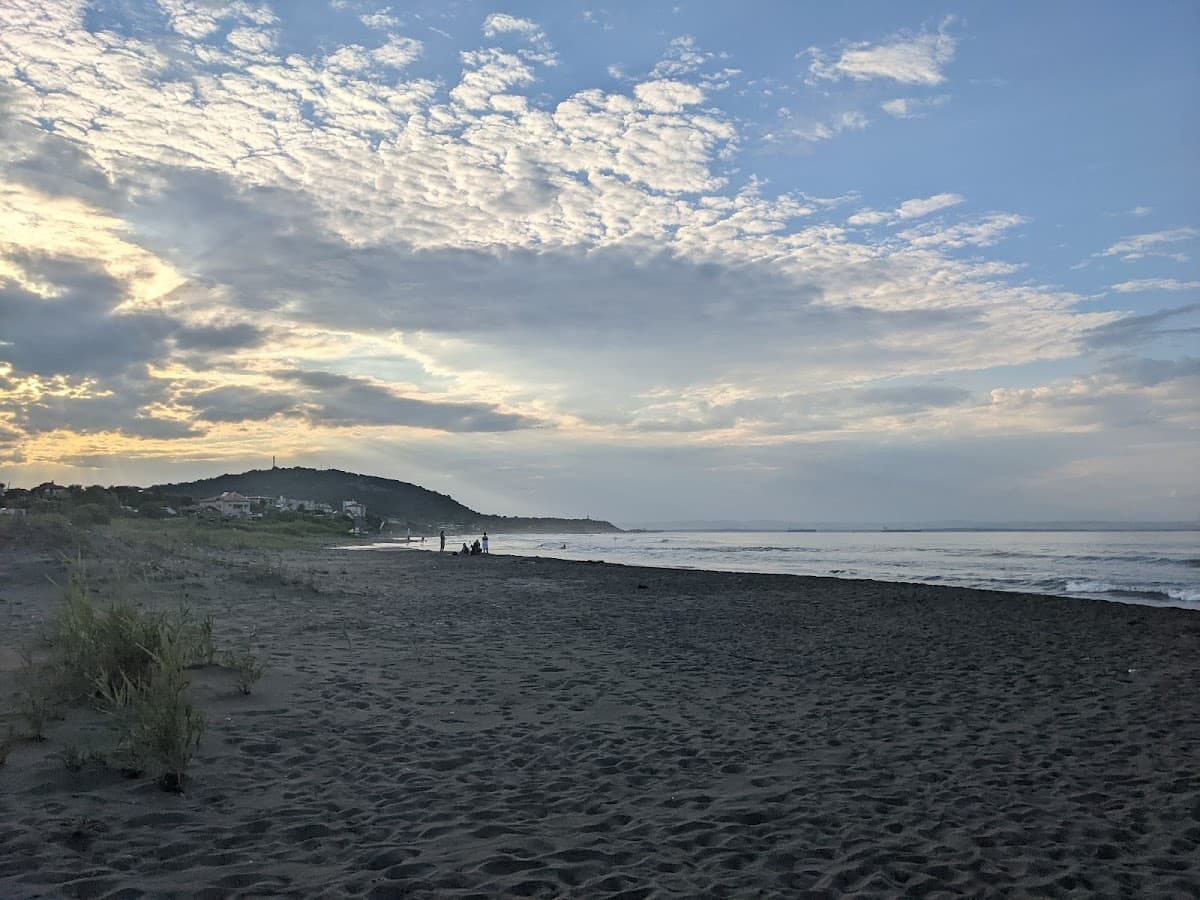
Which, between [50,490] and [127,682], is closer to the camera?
[127,682]

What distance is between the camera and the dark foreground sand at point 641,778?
437 cm

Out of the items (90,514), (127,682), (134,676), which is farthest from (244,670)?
(90,514)

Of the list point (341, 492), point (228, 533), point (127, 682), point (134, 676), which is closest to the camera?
point (127, 682)

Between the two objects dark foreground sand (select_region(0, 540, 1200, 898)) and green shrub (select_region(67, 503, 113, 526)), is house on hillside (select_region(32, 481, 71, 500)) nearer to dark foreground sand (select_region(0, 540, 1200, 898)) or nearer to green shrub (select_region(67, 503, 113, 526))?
green shrub (select_region(67, 503, 113, 526))

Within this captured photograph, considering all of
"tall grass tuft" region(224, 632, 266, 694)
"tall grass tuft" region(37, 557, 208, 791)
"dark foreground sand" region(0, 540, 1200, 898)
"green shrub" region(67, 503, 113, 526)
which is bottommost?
"dark foreground sand" region(0, 540, 1200, 898)

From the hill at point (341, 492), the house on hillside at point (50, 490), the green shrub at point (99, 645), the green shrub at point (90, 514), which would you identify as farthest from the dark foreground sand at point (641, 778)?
the hill at point (341, 492)

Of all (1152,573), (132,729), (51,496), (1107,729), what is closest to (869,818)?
(1107,729)

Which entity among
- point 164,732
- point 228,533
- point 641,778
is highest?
point 228,533

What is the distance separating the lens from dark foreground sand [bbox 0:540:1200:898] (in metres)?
4.37

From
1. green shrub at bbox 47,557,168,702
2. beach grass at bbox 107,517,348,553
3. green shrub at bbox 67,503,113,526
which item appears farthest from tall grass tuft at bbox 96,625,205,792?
green shrub at bbox 67,503,113,526

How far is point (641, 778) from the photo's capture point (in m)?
6.20

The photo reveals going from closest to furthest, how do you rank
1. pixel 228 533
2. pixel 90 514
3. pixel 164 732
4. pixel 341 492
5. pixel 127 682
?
pixel 164 732
pixel 127 682
pixel 90 514
pixel 228 533
pixel 341 492

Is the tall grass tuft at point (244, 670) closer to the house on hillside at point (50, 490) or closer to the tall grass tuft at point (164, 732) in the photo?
the tall grass tuft at point (164, 732)

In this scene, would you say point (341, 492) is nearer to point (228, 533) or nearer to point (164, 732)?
point (228, 533)
